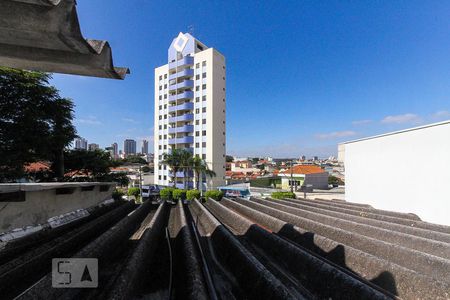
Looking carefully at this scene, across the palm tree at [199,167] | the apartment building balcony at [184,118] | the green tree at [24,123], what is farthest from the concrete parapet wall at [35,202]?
the apartment building balcony at [184,118]

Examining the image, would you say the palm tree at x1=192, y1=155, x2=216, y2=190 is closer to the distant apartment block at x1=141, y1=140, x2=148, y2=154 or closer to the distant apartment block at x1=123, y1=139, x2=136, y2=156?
the distant apartment block at x1=141, y1=140, x2=148, y2=154

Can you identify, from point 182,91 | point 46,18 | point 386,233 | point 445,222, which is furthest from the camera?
point 182,91

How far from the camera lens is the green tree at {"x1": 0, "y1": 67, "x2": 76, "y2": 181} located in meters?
12.9

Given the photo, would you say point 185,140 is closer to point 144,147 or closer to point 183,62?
point 183,62

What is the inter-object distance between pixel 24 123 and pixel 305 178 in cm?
4305

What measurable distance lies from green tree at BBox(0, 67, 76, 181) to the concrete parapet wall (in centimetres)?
854

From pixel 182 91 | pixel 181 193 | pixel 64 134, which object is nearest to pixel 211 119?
pixel 182 91

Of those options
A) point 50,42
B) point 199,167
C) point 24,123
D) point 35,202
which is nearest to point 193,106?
point 199,167

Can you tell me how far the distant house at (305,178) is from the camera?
43.8 metres

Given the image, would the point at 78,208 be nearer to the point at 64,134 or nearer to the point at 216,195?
the point at 64,134

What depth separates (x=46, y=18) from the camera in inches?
65.0

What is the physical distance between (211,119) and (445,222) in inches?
1454

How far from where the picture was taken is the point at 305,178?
43.9 meters

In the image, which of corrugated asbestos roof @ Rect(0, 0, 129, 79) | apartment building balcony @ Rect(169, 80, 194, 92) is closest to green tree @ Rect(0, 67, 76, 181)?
corrugated asbestos roof @ Rect(0, 0, 129, 79)
